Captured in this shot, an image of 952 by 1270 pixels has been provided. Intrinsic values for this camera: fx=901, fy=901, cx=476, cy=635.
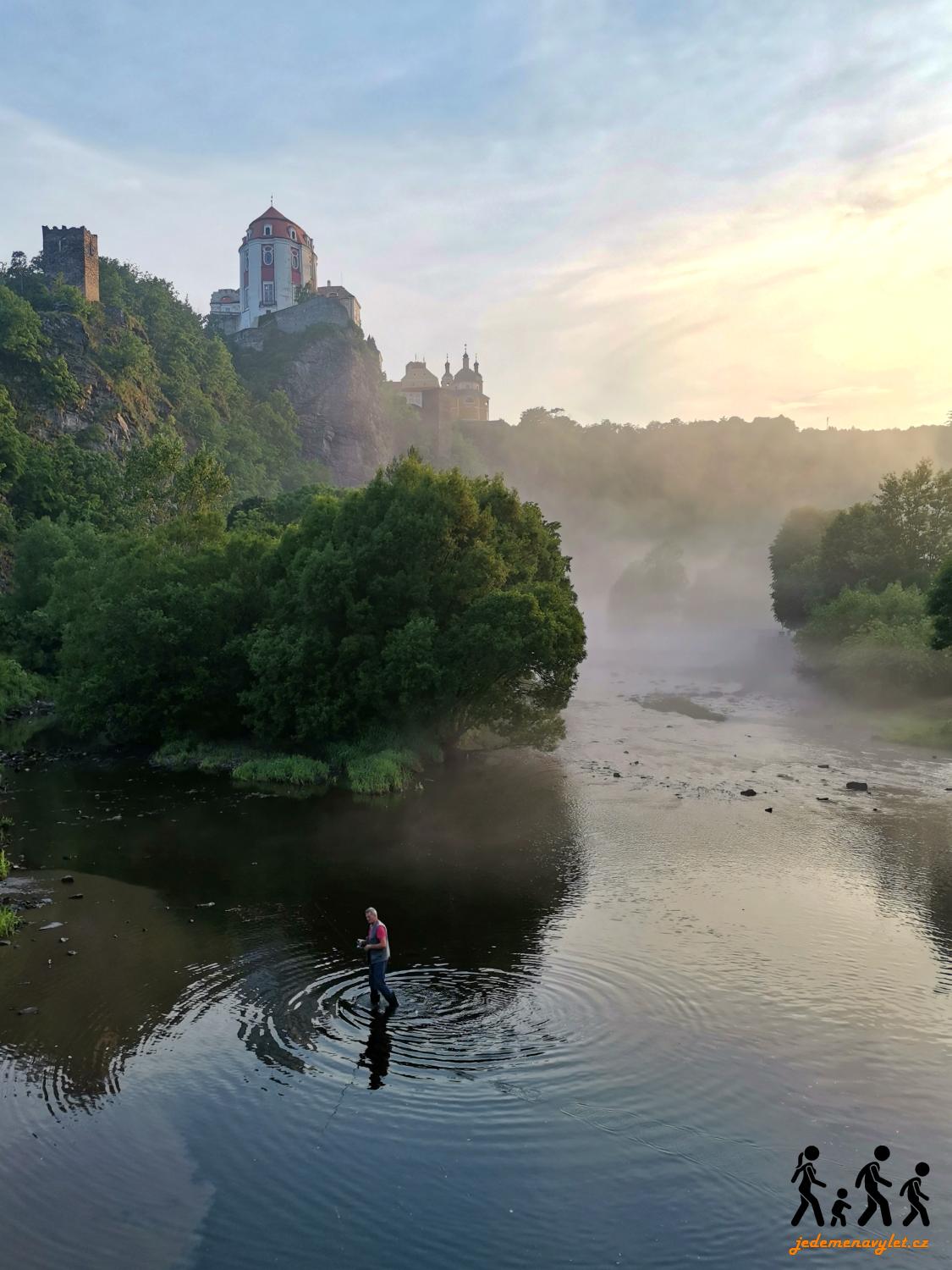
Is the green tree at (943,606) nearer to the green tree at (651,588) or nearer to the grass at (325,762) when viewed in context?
the grass at (325,762)

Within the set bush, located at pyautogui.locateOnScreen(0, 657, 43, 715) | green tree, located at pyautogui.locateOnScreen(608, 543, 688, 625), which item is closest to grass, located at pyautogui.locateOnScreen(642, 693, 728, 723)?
bush, located at pyautogui.locateOnScreen(0, 657, 43, 715)

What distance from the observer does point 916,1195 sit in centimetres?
1414

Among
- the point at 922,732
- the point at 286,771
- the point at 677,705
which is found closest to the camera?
the point at 286,771

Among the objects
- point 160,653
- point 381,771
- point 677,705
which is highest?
point 160,653

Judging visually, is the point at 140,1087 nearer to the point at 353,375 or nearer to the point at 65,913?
the point at 65,913

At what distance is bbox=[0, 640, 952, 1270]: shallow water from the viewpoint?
1367 centimetres

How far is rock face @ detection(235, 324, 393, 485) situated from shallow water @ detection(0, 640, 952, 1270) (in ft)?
444

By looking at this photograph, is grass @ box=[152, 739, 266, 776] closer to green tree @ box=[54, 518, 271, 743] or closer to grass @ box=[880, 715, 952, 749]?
green tree @ box=[54, 518, 271, 743]

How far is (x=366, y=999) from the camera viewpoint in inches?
822

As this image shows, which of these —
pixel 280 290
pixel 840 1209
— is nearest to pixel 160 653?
pixel 840 1209

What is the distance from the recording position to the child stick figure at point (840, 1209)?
13789 mm

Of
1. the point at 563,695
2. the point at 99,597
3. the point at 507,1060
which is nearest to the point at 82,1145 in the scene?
the point at 507,1060

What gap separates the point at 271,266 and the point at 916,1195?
19213 centimetres

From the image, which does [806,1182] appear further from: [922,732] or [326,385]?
[326,385]
